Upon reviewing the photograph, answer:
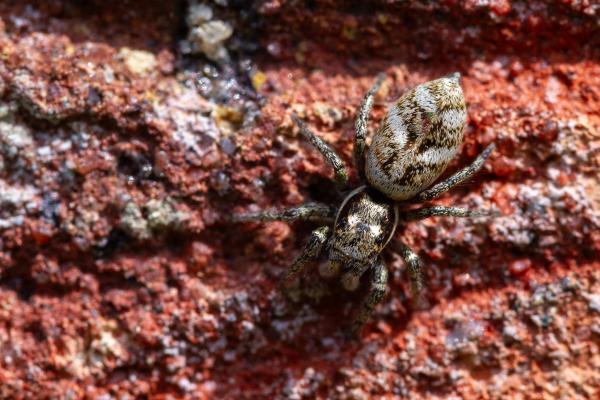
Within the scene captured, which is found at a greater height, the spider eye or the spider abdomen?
the spider abdomen

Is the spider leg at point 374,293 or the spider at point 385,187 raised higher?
the spider at point 385,187

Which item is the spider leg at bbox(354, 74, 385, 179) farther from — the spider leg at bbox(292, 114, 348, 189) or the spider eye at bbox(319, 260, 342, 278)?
the spider eye at bbox(319, 260, 342, 278)

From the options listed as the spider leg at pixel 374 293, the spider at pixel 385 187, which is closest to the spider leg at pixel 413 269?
the spider at pixel 385 187

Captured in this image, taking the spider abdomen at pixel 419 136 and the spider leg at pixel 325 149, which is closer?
the spider abdomen at pixel 419 136

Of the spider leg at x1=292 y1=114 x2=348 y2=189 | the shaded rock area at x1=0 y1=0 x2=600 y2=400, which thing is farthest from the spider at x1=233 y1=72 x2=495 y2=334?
the shaded rock area at x1=0 y1=0 x2=600 y2=400

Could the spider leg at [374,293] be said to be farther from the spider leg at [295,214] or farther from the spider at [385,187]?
the spider leg at [295,214]

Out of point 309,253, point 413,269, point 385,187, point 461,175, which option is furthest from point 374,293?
point 461,175

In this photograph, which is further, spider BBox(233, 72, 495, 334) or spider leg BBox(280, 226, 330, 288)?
spider leg BBox(280, 226, 330, 288)
